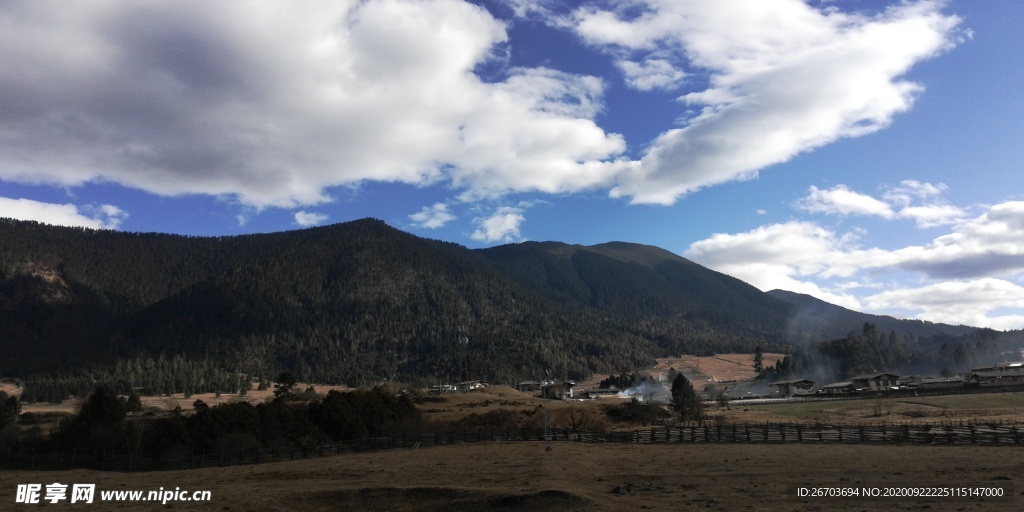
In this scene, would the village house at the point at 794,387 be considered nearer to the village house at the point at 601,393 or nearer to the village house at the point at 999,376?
the village house at the point at 999,376

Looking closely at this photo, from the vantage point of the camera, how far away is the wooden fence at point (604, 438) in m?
44.8

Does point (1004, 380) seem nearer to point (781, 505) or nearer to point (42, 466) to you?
point (781, 505)

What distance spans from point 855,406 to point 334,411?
243 feet

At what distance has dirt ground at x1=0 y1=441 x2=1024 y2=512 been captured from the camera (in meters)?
27.3

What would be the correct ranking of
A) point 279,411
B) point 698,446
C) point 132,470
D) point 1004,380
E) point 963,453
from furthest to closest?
1. point 1004,380
2. point 279,411
3. point 132,470
4. point 698,446
5. point 963,453

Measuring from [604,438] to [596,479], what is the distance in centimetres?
2442

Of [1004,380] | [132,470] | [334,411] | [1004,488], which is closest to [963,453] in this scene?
[1004,488]

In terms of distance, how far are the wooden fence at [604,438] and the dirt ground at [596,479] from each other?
7.83 ft

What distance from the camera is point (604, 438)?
58.6 meters

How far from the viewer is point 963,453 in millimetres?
38062

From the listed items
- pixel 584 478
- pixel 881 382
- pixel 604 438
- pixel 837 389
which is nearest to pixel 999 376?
pixel 881 382

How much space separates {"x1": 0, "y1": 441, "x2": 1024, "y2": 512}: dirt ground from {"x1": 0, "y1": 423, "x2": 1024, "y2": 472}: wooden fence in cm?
239

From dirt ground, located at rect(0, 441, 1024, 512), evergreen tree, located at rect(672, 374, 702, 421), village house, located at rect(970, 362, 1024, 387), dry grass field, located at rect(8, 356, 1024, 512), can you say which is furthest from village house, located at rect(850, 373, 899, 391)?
dirt ground, located at rect(0, 441, 1024, 512)

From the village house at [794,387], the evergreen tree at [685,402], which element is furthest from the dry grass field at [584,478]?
the village house at [794,387]
